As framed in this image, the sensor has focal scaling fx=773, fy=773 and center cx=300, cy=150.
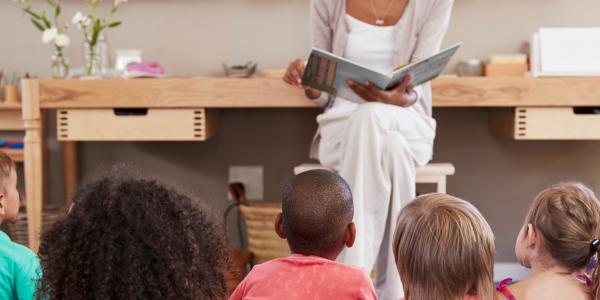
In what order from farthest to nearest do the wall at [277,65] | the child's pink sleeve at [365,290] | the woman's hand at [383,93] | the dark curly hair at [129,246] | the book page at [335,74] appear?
the wall at [277,65] → the woman's hand at [383,93] → the book page at [335,74] → the child's pink sleeve at [365,290] → the dark curly hair at [129,246]

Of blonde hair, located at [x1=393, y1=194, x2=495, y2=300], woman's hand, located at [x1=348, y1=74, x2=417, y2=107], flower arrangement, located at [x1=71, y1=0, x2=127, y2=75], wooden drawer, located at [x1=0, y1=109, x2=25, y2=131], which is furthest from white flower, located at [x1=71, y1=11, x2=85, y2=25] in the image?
blonde hair, located at [x1=393, y1=194, x2=495, y2=300]

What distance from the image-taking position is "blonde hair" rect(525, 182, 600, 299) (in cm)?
141

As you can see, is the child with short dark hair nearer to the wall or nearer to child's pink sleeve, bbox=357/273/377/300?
child's pink sleeve, bbox=357/273/377/300

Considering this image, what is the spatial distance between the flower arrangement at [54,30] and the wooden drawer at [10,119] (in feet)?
0.89


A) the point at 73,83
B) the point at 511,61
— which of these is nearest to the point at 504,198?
the point at 511,61

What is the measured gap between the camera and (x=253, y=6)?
2.95m

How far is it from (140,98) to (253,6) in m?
0.69

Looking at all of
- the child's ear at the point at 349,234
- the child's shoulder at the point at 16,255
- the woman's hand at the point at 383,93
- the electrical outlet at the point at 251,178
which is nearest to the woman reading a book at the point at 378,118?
the woman's hand at the point at 383,93

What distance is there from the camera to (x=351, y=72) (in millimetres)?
2062

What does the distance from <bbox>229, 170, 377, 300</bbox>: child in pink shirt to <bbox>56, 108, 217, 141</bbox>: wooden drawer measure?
1215 millimetres

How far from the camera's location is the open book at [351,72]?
2.03m

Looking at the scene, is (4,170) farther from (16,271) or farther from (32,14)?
(32,14)

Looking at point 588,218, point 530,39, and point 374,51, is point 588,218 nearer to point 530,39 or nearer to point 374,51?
point 374,51

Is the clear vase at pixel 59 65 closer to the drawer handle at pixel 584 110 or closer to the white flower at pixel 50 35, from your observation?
the white flower at pixel 50 35
